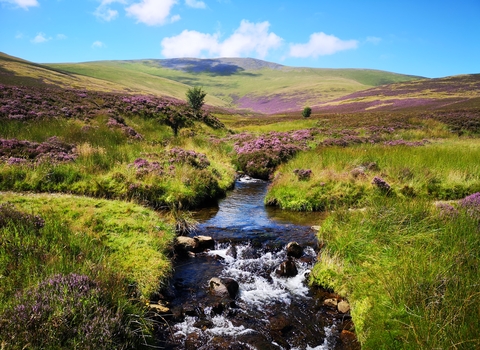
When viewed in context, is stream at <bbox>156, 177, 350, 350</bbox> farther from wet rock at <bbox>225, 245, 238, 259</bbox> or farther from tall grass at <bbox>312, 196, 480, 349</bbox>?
tall grass at <bbox>312, 196, 480, 349</bbox>

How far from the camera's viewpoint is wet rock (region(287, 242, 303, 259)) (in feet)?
29.6

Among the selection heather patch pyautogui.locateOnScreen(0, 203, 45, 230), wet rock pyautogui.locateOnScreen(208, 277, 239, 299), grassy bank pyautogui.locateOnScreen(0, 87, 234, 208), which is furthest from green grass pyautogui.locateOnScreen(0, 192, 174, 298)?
grassy bank pyautogui.locateOnScreen(0, 87, 234, 208)

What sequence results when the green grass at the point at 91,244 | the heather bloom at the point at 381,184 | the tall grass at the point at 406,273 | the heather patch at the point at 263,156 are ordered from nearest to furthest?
1. the tall grass at the point at 406,273
2. the green grass at the point at 91,244
3. the heather bloom at the point at 381,184
4. the heather patch at the point at 263,156

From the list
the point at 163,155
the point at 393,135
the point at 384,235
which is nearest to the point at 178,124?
the point at 163,155

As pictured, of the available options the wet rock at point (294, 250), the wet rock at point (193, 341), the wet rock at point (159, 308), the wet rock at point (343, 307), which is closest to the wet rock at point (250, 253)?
the wet rock at point (294, 250)

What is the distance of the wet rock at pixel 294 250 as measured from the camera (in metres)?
9.02

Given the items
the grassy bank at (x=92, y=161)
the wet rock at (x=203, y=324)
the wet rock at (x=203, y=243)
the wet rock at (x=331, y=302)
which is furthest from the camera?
the grassy bank at (x=92, y=161)

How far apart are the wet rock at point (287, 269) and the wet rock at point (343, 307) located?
5.29 ft

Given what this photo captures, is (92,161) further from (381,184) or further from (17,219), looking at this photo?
(381,184)

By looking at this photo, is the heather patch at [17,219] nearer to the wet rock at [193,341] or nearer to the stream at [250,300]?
the stream at [250,300]

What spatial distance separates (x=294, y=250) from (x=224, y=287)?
9.52 feet

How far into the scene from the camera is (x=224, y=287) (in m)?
7.09

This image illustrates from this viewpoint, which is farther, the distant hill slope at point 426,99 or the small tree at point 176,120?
the distant hill slope at point 426,99

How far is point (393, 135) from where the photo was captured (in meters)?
31.9
